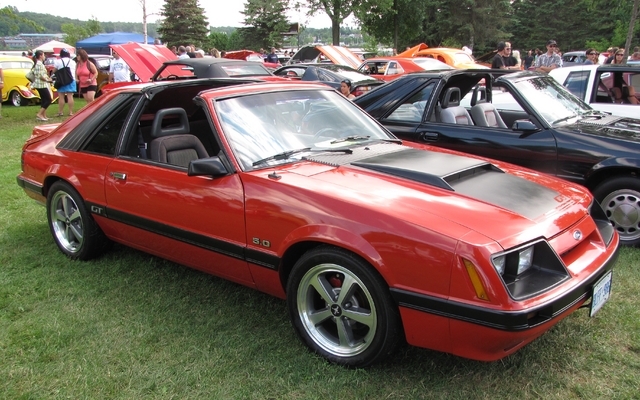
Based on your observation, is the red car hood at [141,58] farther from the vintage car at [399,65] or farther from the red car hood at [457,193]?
the red car hood at [457,193]

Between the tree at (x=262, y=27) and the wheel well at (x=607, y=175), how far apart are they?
4661 centimetres

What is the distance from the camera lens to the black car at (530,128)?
4.37 meters

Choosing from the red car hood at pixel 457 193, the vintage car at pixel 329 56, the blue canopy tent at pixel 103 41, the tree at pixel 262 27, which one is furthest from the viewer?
the tree at pixel 262 27

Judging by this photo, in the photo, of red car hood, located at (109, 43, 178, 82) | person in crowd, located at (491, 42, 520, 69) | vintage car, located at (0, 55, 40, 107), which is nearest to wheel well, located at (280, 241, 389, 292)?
person in crowd, located at (491, 42, 520, 69)

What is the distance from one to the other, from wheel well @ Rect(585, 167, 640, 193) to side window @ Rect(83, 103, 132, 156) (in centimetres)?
395

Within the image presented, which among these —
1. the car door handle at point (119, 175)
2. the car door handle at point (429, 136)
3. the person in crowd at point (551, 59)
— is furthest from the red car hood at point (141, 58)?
the person in crowd at point (551, 59)

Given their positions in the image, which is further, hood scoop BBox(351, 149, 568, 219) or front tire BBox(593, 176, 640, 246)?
front tire BBox(593, 176, 640, 246)

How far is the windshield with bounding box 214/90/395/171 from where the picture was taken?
3.19 meters

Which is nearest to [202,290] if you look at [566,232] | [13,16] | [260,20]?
[566,232]

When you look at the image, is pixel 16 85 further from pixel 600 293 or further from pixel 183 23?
pixel 183 23

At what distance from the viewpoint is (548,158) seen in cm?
462

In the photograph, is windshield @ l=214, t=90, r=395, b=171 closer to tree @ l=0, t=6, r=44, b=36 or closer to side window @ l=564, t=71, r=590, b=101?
side window @ l=564, t=71, r=590, b=101

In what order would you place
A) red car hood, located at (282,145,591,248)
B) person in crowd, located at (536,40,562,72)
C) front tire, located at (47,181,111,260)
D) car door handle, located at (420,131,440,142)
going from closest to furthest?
1. red car hood, located at (282,145,591,248)
2. front tire, located at (47,181,111,260)
3. car door handle, located at (420,131,440,142)
4. person in crowd, located at (536,40,562,72)

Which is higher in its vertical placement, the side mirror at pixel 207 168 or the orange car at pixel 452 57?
the orange car at pixel 452 57
